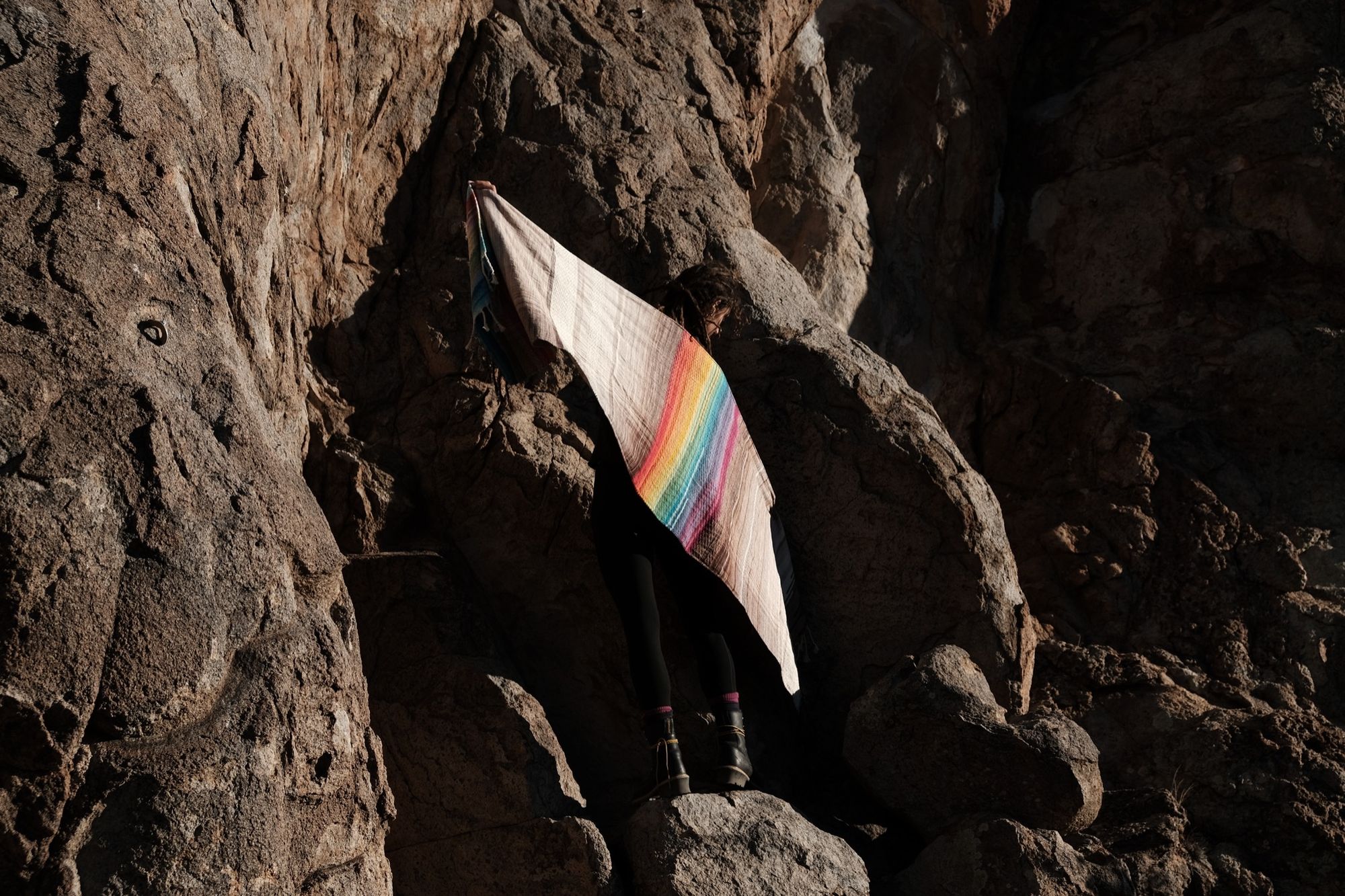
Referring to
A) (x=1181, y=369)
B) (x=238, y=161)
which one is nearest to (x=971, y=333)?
(x=1181, y=369)

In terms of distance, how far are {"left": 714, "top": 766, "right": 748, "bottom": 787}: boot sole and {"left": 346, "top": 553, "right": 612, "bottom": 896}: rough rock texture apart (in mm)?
383

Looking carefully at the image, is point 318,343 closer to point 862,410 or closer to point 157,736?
point 862,410

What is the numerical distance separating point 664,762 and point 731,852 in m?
0.29

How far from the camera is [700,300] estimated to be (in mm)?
4359

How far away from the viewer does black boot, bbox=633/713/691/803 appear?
360cm

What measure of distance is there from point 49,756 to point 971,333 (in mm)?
4647

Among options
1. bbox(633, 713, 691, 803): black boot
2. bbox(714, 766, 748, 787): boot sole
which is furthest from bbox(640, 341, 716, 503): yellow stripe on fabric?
bbox(714, 766, 748, 787): boot sole

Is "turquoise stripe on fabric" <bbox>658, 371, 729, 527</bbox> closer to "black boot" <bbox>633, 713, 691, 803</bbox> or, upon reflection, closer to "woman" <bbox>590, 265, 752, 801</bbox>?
"woman" <bbox>590, 265, 752, 801</bbox>

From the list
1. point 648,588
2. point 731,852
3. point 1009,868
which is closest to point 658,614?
point 648,588

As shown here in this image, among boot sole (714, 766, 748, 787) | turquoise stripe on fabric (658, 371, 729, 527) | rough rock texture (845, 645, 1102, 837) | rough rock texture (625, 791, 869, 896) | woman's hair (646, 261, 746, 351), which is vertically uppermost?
woman's hair (646, 261, 746, 351)

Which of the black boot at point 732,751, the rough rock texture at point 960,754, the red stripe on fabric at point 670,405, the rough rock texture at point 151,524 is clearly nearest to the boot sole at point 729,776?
the black boot at point 732,751

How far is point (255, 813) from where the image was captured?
261 centimetres

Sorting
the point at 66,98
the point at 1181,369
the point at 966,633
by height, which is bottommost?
the point at 966,633

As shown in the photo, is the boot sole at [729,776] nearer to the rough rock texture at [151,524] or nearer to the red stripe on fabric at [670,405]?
the red stripe on fabric at [670,405]
